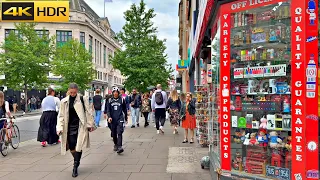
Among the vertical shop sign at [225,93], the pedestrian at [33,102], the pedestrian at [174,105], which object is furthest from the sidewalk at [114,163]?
the pedestrian at [33,102]

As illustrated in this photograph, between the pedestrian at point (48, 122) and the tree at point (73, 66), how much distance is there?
35.4 metres

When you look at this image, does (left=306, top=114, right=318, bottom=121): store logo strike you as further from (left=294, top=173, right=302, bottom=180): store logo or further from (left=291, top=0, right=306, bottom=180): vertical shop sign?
(left=294, top=173, right=302, bottom=180): store logo

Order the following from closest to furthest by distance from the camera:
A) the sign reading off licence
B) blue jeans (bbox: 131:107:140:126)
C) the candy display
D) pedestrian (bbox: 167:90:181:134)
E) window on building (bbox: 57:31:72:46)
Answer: the candy display, the sign reading off licence, pedestrian (bbox: 167:90:181:134), blue jeans (bbox: 131:107:140:126), window on building (bbox: 57:31:72:46)

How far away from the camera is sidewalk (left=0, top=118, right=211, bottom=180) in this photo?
20.1ft

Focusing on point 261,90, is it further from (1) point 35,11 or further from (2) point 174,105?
(1) point 35,11

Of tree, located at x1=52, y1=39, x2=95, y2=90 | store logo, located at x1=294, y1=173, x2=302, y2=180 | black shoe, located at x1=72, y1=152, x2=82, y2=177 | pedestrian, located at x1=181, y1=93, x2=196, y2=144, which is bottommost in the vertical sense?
black shoe, located at x1=72, y1=152, x2=82, y2=177

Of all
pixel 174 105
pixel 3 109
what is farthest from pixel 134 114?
pixel 3 109

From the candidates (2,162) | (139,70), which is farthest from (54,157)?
(139,70)

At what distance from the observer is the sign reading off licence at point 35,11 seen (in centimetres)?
1022

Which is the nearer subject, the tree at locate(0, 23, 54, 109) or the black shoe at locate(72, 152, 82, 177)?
the black shoe at locate(72, 152, 82, 177)

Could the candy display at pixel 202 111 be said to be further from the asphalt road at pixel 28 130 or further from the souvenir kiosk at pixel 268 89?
the asphalt road at pixel 28 130

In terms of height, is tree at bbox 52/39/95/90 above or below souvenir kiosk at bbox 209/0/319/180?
above

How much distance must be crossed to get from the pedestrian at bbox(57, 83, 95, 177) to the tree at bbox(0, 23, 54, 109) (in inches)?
1152

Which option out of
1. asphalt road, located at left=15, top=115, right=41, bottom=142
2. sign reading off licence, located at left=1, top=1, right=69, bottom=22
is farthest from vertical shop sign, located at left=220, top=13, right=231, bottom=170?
asphalt road, located at left=15, top=115, right=41, bottom=142
